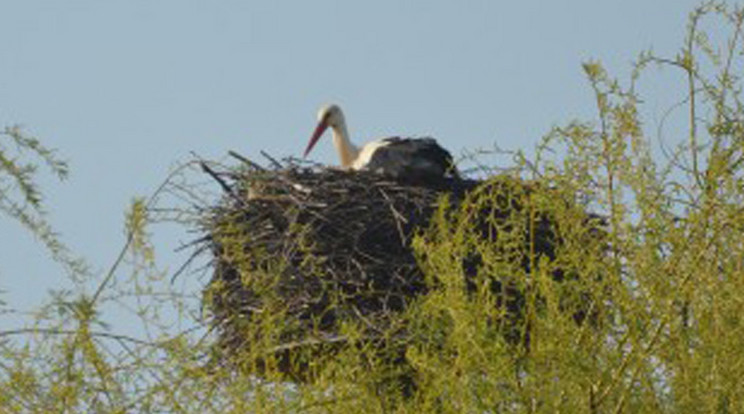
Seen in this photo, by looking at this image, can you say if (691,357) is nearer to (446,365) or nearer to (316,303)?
(446,365)

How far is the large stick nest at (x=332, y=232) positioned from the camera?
7.08 meters

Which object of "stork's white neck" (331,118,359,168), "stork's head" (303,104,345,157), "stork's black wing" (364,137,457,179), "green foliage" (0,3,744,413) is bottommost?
"green foliage" (0,3,744,413)

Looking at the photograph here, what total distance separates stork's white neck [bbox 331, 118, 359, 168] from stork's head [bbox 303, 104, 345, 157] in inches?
0.5

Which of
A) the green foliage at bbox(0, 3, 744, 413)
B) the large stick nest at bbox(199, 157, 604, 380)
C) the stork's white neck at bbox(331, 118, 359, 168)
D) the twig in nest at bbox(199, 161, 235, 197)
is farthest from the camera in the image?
the stork's white neck at bbox(331, 118, 359, 168)

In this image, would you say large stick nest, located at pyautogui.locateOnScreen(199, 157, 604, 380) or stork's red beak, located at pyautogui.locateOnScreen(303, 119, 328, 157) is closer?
large stick nest, located at pyautogui.locateOnScreen(199, 157, 604, 380)

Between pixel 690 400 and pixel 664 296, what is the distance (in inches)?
Result: 9.0

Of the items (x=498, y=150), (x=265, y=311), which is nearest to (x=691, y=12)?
(x=498, y=150)

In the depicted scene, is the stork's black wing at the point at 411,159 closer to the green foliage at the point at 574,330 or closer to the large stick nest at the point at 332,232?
the large stick nest at the point at 332,232

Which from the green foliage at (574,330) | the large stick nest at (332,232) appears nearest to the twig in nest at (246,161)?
the large stick nest at (332,232)

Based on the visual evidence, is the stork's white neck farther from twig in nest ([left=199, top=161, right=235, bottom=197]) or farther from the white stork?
twig in nest ([left=199, top=161, right=235, bottom=197])

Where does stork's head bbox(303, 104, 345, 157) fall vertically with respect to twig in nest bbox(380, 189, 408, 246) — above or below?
above

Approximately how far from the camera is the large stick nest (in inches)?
279

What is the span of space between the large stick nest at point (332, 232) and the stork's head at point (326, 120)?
202 centimetres

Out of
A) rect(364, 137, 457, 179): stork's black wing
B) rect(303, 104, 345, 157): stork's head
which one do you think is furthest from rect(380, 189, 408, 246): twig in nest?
rect(303, 104, 345, 157): stork's head
